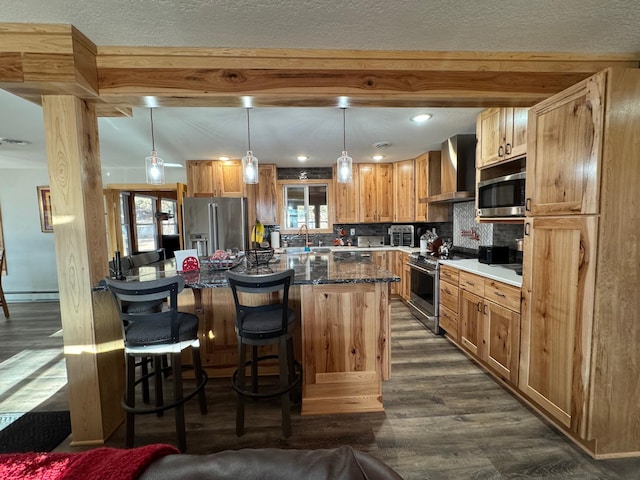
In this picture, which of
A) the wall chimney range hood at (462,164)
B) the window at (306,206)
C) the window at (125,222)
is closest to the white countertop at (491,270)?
the wall chimney range hood at (462,164)

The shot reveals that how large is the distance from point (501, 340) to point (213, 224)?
3815 mm

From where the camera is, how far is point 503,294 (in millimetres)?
2203

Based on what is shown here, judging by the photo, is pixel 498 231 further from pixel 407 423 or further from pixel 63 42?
pixel 63 42

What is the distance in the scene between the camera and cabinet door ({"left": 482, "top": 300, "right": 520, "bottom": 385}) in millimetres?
2092

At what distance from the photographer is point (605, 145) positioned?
1.49 m

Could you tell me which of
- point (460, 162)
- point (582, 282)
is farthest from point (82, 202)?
point (460, 162)

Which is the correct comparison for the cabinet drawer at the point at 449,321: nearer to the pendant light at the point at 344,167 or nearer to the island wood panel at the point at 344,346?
the island wood panel at the point at 344,346

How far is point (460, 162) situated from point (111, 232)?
5772 millimetres

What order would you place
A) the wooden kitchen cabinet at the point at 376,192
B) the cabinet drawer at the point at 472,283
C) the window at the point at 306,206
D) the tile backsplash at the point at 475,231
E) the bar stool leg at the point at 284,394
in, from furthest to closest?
the window at the point at 306,206 < the wooden kitchen cabinet at the point at 376,192 < the tile backsplash at the point at 475,231 < the cabinet drawer at the point at 472,283 < the bar stool leg at the point at 284,394

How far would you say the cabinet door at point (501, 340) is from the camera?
209 cm

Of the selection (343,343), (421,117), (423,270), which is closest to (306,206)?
(423,270)

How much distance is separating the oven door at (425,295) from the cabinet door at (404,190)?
3.68 ft

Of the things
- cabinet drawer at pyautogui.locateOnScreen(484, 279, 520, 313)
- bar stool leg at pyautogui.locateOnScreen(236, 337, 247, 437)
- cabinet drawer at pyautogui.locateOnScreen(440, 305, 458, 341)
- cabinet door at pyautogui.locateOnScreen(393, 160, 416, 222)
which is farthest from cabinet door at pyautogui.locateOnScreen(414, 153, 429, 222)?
bar stool leg at pyautogui.locateOnScreen(236, 337, 247, 437)

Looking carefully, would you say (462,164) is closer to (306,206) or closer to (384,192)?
(384,192)
